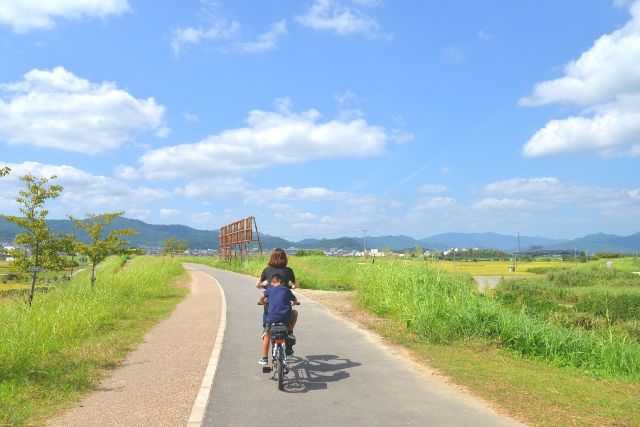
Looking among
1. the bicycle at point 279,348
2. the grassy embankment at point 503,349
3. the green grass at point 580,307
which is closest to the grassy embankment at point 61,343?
the bicycle at point 279,348

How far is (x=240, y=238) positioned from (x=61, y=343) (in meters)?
34.7

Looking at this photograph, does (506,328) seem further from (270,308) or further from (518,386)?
(270,308)

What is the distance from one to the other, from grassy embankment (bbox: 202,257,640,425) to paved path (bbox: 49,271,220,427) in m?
3.81

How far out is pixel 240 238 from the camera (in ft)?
148

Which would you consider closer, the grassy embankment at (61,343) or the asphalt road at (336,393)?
the asphalt road at (336,393)

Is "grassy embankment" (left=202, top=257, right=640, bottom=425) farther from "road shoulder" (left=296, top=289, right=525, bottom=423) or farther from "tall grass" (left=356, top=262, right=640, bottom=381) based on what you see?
"road shoulder" (left=296, top=289, right=525, bottom=423)

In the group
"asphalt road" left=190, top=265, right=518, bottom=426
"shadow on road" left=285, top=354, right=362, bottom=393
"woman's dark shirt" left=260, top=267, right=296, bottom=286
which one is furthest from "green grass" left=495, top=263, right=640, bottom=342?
"woman's dark shirt" left=260, top=267, right=296, bottom=286

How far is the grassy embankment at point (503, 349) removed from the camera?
21.7ft

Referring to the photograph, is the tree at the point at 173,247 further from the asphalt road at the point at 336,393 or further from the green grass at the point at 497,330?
the asphalt road at the point at 336,393

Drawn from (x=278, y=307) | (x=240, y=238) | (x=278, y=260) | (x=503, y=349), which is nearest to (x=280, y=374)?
(x=278, y=307)

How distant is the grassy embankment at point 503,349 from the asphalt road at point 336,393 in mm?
597

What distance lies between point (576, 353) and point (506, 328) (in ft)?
5.06

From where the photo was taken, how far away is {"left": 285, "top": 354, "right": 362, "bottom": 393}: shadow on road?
293 inches

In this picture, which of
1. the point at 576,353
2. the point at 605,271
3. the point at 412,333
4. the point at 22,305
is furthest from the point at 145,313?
the point at 605,271
